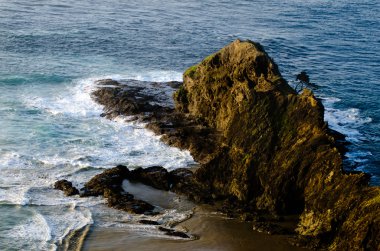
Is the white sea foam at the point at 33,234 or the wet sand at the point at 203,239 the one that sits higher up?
the wet sand at the point at 203,239

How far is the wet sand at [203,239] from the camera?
29094 millimetres

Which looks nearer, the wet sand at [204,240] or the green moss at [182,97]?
the wet sand at [204,240]

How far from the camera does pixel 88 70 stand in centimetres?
6097

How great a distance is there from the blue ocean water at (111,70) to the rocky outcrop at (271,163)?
441cm

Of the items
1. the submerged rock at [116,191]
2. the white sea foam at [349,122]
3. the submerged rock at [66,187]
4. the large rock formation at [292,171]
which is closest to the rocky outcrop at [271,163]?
the large rock formation at [292,171]

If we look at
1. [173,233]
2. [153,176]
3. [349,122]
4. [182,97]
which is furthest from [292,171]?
[349,122]

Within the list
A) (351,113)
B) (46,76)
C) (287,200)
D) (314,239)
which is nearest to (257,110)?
(287,200)

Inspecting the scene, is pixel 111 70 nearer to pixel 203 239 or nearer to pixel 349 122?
pixel 349 122

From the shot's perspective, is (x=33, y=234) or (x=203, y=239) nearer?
(x=203, y=239)

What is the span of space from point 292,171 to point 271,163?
1.47 metres

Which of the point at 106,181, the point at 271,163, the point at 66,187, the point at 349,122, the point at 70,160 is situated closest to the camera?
the point at 271,163

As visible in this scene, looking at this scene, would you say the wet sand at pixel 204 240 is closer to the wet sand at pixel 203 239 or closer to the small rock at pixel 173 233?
the wet sand at pixel 203 239

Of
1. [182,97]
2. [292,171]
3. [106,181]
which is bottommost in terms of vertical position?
[106,181]

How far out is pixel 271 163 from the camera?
111 feet
